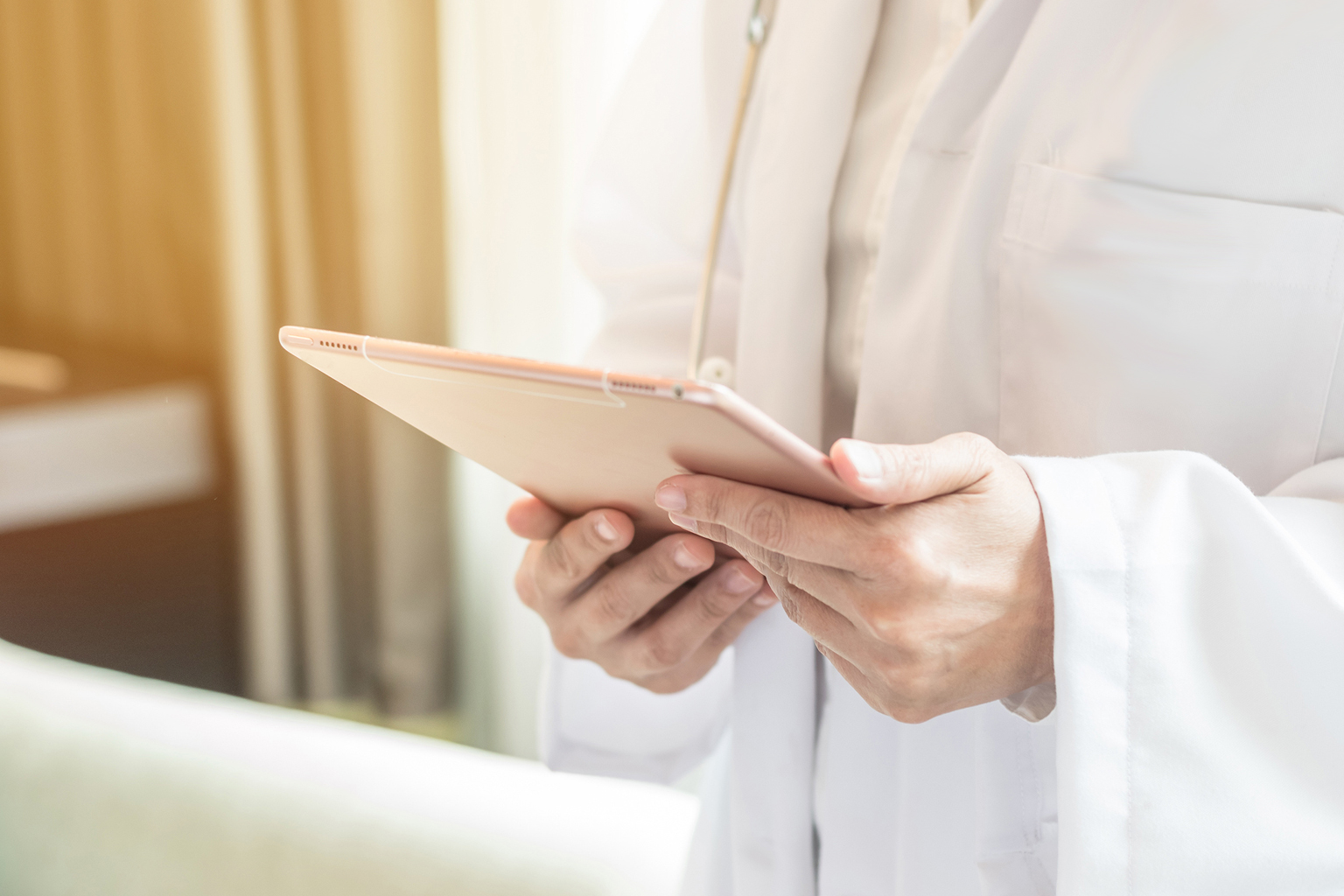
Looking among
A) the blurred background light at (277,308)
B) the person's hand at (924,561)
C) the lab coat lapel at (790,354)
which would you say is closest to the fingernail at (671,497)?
the person's hand at (924,561)

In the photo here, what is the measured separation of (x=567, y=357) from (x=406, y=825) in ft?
2.32

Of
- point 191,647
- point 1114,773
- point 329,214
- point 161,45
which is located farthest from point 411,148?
point 1114,773

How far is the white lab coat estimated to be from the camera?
1.26 feet

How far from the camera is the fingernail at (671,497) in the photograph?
0.42m

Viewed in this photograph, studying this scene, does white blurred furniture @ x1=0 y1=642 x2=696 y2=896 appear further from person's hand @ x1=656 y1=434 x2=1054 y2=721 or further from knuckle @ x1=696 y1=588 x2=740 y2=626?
person's hand @ x1=656 y1=434 x2=1054 y2=721

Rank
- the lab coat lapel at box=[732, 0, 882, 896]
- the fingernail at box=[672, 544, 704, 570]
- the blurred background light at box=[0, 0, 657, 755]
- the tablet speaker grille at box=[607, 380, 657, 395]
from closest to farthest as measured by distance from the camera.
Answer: the tablet speaker grille at box=[607, 380, 657, 395] → the fingernail at box=[672, 544, 704, 570] → the lab coat lapel at box=[732, 0, 882, 896] → the blurred background light at box=[0, 0, 657, 755]

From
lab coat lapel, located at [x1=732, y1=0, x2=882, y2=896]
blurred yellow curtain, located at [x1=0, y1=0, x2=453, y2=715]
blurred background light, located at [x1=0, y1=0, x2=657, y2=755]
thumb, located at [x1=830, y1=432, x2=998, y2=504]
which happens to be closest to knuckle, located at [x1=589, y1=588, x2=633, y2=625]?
lab coat lapel, located at [x1=732, y1=0, x2=882, y2=896]

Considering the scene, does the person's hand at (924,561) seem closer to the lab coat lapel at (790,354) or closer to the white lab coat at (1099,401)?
the white lab coat at (1099,401)

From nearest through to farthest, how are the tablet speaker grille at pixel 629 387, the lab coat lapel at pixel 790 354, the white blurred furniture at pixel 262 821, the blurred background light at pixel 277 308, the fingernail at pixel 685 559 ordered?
the tablet speaker grille at pixel 629 387, the fingernail at pixel 685 559, the lab coat lapel at pixel 790 354, the white blurred furniture at pixel 262 821, the blurred background light at pixel 277 308

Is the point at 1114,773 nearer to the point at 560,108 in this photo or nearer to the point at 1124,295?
the point at 1124,295

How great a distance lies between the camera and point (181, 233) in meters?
1.27

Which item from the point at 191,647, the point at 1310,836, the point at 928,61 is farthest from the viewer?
the point at 191,647

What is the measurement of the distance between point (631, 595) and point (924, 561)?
0.81 ft

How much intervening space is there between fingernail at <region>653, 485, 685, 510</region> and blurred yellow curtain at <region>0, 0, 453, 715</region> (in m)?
1.05
